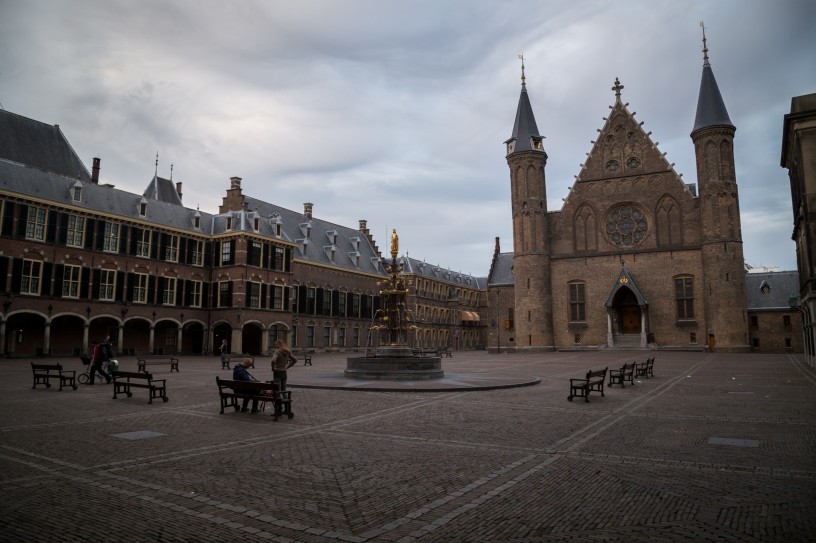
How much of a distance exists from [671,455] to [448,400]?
7.29 metres

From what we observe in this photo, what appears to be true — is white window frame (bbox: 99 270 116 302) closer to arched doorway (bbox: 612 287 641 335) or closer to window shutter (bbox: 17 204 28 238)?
window shutter (bbox: 17 204 28 238)

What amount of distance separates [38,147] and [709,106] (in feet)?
180

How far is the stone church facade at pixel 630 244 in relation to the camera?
4578 cm

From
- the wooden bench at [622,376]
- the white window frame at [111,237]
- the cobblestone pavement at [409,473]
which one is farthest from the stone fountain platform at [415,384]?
the white window frame at [111,237]

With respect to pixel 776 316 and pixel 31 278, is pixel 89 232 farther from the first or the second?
pixel 776 316

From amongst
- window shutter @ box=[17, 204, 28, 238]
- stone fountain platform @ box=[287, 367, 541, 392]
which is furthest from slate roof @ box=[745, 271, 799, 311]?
window shutter @ box=[17, 204, 28, 238]

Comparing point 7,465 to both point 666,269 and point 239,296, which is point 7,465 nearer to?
point 239,296

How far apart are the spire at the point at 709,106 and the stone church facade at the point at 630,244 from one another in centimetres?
9

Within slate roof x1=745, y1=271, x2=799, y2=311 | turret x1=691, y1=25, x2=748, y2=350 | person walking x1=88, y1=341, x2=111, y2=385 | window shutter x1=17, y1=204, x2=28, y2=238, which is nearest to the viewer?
person walking x1=88, y1=341, x2=111, y2=385

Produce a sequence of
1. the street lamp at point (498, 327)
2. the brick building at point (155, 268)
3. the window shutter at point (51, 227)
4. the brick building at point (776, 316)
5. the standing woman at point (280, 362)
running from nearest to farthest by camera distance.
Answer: the standing woman at point (280, 362), the brick building at point (155, 268), the window shutter at point (51, 227), the brick building at point (776, 316), the street lamp at point (498, 327)

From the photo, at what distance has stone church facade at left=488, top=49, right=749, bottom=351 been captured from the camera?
45.8 metres

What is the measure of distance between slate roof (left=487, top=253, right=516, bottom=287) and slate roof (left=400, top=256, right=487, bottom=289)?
35.9ft

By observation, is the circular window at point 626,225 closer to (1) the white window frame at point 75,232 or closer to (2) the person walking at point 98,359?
(1) the white window frame at point 75,232

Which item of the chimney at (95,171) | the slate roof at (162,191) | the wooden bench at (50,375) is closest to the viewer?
the wooden bench at (50,375)
